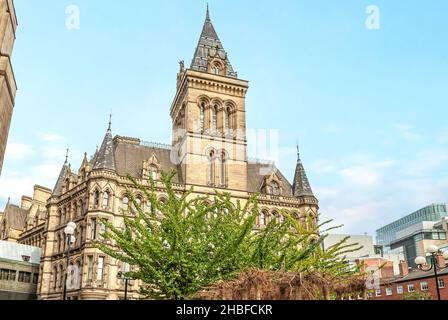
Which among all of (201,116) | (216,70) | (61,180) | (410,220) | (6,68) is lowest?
(6,68)

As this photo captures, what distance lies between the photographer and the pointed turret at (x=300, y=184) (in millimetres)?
48678

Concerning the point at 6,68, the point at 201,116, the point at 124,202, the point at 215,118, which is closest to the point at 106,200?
the point at 124,202

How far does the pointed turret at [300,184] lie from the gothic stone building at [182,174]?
0.37 feet

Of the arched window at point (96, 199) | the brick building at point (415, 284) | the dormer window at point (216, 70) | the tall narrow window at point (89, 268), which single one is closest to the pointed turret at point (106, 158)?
the arched window at point (96, 199)

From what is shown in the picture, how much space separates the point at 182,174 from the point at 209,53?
15.4 meters

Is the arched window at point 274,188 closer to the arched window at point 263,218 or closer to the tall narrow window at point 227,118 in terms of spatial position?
the arched window at point 263,218

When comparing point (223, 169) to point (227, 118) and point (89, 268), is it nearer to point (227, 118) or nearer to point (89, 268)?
point (227, 118)

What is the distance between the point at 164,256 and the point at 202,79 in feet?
110

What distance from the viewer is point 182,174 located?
45812 millimetres

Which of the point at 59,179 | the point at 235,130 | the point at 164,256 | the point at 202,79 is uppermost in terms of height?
the point at 202,79
